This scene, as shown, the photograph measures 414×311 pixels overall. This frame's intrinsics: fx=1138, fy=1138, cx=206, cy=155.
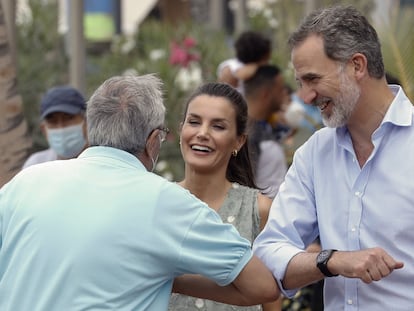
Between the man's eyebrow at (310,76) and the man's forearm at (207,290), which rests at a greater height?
the man's eyebrow at (310,76)

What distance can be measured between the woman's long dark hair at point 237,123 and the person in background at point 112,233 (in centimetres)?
139

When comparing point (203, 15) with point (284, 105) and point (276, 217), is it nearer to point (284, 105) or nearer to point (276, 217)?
point (284, 105)

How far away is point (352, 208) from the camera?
3910 millimetres

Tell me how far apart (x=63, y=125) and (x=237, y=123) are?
2.07 m

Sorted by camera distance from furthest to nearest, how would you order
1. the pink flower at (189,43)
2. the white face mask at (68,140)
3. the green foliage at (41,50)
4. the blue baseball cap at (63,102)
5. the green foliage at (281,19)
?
the green foliage at (41,50)
the green foliage at (281,19)
the pink flower at (189,43)
the blue baseball cap at (63,102)
the white face mask at (68,140)

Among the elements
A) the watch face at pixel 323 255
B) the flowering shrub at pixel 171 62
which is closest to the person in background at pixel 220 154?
the watch face at pixel 323 255

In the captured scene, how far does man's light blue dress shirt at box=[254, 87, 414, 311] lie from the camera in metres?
3.82

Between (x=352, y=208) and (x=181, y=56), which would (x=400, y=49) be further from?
(x=352, y=208)

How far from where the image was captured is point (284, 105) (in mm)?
8875

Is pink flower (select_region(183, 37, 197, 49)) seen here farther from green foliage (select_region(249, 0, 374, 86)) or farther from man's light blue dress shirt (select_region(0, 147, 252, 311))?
man's light blue dress shirt (select_region(0, 147, 252, 311))

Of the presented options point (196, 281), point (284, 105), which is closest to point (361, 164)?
point (196, 281)

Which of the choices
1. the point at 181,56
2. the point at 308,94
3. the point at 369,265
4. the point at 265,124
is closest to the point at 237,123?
the point at 308,94

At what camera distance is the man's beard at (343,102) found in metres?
3.88

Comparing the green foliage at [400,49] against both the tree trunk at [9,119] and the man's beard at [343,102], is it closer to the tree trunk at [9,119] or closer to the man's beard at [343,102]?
the tree trunk at [9,119]
